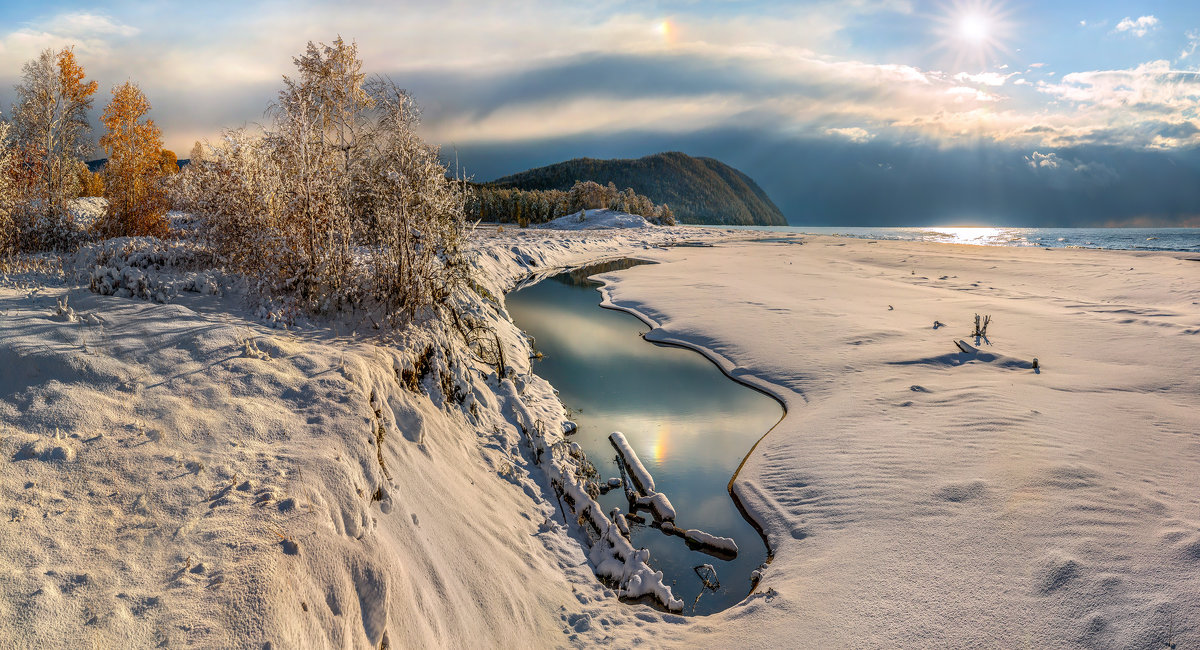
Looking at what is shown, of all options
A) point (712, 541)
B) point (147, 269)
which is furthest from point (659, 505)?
point (147, 269)

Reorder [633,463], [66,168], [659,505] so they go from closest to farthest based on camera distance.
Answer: [659,505]
[633,463]
[66,168]

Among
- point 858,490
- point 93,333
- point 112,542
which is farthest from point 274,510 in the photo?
point 858,490

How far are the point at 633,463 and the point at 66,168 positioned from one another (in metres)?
25.6

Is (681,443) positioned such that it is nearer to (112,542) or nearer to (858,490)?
(858,490)

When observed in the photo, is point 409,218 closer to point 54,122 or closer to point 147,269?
point 147,269

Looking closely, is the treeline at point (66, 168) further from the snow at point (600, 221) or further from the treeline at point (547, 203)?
the treeline at point (547, 203)

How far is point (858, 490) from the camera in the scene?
6.46 metres

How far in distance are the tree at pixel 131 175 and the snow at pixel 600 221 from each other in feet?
164

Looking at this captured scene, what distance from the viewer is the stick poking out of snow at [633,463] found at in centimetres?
752

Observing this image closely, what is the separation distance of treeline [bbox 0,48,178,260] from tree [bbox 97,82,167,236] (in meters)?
0.02

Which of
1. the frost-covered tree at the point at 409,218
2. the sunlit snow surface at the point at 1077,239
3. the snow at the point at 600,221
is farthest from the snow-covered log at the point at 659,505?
the snow at the point at 600,221

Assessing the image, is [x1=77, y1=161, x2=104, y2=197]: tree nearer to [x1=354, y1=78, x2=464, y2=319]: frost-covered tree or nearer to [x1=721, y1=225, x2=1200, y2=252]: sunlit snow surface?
[x1=354, y1=78, x2=464, y2=319]: frost-covered tree

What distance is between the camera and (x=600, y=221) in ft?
262

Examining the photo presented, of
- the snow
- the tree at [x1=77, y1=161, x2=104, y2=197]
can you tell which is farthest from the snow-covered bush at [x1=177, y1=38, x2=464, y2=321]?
the snow
